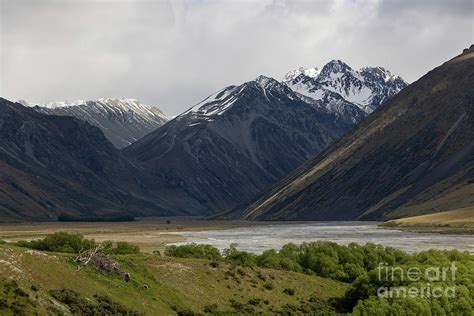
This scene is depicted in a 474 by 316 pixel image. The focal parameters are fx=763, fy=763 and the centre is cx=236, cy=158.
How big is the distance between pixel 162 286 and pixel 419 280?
29.3 meters

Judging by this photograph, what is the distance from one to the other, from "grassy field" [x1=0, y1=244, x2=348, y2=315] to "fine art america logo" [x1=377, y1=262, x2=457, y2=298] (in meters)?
8.27

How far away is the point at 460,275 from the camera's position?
90.4 m

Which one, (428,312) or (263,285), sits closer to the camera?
(428,312)

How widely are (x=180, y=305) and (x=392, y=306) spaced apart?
21.7 meters

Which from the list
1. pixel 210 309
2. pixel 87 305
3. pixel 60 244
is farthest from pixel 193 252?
pixel 87 305

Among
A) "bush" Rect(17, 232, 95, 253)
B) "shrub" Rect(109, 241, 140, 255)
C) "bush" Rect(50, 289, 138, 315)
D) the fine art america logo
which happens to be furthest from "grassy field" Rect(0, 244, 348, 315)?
"bush" Rect(17, 232, 95, 253)

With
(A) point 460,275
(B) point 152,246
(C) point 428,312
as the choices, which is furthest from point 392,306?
(B) point 152,246

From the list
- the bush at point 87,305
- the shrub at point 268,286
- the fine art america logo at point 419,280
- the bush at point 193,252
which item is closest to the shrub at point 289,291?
the shrub at point 268,286

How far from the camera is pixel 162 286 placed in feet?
271

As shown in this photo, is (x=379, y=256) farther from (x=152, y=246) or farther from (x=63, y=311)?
(x=152, y=246)

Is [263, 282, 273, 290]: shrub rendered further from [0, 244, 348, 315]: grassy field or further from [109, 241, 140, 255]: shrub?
[109, 241, 140, 255]: shrub

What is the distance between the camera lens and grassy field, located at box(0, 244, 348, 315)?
67.3 metres

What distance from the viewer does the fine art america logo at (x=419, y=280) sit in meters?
80.4

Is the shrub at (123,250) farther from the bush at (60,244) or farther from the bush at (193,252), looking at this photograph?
the bush at (193,252)
